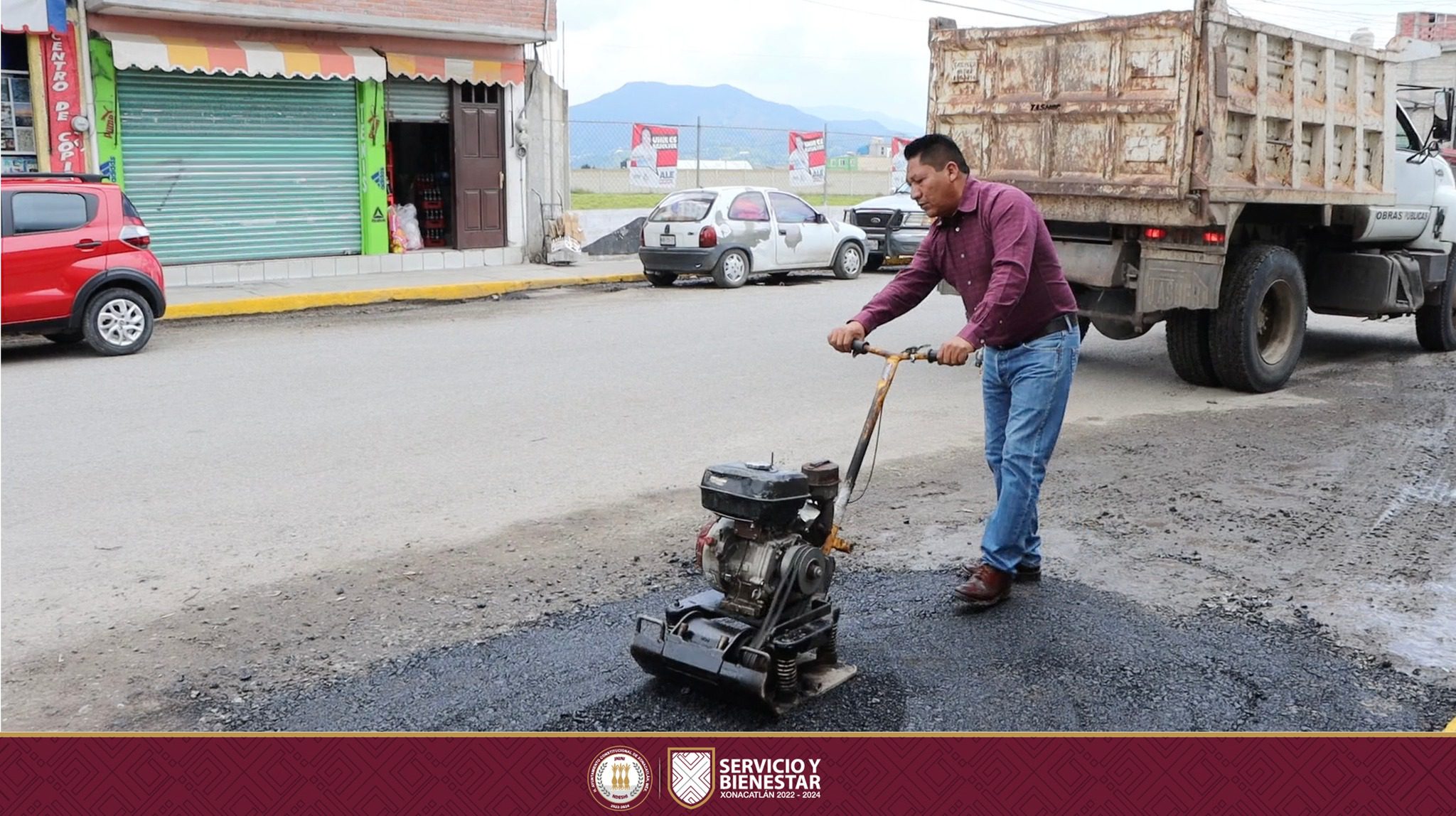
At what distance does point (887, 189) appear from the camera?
2823 cm

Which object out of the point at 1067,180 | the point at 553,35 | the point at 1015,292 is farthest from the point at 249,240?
the point at 1015,292

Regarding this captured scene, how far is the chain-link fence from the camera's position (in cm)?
2266

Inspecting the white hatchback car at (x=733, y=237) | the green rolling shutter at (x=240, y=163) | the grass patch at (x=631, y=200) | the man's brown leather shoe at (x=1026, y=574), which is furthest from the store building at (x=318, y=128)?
the man's brown leather shoe at (x=1026, y=574)

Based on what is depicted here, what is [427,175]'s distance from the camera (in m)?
20.0

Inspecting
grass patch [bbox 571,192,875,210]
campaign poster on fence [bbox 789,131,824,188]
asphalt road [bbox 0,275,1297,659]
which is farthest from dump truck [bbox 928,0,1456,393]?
campaign poster on fence [bbox 789,131,824,188]

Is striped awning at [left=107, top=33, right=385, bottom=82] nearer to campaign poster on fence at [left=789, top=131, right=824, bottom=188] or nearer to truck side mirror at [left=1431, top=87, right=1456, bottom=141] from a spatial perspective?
campaign poster on fence at [left=789, top=131, right=824, bottom=188]

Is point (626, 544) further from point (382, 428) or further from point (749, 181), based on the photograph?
point (749, 181)

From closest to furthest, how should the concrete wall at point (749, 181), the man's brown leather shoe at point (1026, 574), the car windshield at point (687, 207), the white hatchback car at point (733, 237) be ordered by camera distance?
the man's brown leather shoe at point (1026, 574) < the white hatchback car at point (733, 237) < the car windshield at point (687, 207) < the concrete wall at point (749, 181)

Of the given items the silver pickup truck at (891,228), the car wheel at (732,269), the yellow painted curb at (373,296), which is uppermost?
the silver pickup truck at (891,228)

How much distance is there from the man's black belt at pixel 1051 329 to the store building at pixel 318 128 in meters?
13.5

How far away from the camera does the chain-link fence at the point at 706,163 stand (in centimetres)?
2266

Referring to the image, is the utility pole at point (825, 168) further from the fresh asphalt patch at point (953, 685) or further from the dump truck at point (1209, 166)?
the fresh asphalt patch at point (953, 685)

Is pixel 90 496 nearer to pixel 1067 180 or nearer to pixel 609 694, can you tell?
pixel 609 694

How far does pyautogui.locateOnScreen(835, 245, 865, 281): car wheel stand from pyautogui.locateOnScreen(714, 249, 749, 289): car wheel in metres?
1.82
